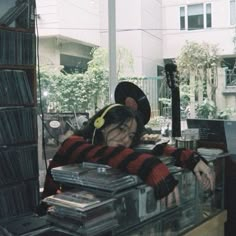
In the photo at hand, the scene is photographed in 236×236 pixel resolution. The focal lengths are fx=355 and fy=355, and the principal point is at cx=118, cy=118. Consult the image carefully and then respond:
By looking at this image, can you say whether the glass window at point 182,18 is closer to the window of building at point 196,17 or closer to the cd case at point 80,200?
the window of building at point 196,17

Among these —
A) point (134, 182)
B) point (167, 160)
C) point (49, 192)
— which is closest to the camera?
point (134, 182)

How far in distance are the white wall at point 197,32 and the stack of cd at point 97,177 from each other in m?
2.17

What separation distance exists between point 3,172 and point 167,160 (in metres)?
0.82

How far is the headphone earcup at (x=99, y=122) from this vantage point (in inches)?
67.6

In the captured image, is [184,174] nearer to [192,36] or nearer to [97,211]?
[97,211]

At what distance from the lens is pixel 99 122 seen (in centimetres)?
173

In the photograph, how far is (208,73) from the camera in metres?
3.20

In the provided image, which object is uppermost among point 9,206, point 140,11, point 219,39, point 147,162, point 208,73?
point 140,11

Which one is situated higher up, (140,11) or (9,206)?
(140,11)

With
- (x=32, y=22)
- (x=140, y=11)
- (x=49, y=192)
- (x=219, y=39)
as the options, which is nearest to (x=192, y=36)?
(x=219, y=39)

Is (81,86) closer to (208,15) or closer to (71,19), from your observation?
(71,19)

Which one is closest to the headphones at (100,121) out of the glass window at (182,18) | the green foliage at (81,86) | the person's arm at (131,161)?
the person's arm at (131,161)

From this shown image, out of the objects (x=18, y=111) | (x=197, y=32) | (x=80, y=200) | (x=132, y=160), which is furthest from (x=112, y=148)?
(x=197, y=32)

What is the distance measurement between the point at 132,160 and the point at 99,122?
16.8 inches
